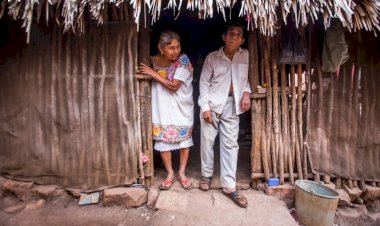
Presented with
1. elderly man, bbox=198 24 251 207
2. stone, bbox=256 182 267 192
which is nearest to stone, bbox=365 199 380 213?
stone, bbox=256 182 267 192

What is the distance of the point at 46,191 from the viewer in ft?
11.4

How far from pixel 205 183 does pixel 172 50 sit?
5.70 feet

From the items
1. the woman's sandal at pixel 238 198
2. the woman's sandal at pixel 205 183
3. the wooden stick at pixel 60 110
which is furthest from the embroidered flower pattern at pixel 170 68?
the woman's sandal at pixel 238 198

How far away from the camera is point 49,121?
3.44 metres

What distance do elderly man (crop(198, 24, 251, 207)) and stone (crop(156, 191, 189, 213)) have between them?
53 cm

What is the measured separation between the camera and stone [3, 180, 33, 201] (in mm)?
3511

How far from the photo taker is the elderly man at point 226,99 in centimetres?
335

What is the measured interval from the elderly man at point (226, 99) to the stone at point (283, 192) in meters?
0.45

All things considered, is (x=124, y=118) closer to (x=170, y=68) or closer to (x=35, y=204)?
(x=170, y=68)

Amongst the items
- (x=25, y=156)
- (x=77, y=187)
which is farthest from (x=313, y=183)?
(x=25, y=156)

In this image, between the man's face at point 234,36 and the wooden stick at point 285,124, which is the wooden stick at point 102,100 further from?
the wooden stick at point 285,124

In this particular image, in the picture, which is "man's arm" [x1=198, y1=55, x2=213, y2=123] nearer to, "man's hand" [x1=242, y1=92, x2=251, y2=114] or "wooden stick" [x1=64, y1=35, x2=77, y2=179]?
"man's hand" [x1=242, y1=92, x2=251, y2=114]

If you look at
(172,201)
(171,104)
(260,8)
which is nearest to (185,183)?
(172,201)

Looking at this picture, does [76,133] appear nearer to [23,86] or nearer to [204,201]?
[23,86]
